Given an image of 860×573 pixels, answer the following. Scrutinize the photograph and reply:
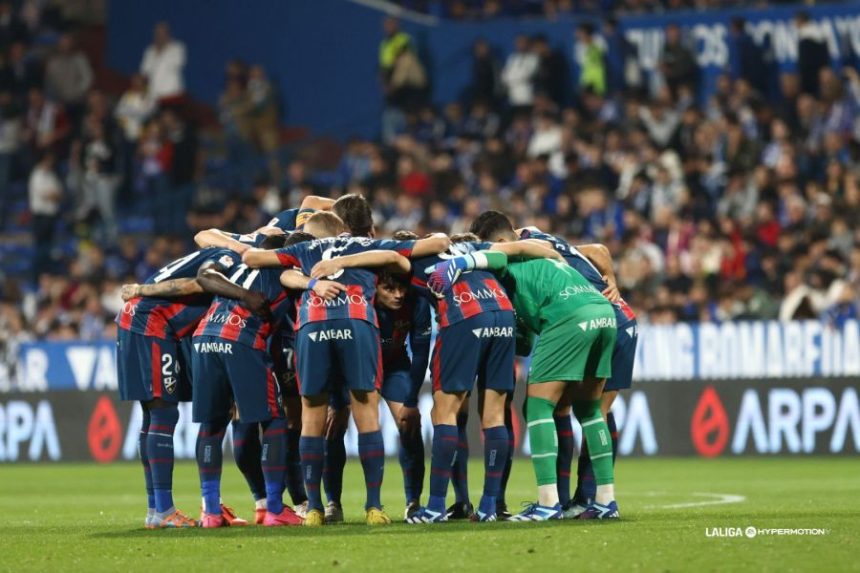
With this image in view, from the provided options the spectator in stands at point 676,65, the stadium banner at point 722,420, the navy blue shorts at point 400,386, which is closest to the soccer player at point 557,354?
the navy blue shorts at point 400,386

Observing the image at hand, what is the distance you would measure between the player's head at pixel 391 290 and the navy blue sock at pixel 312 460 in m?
1.14

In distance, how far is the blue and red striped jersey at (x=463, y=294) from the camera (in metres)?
10.7

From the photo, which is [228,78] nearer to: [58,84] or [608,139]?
[58,84]

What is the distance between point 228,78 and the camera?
98.9ft

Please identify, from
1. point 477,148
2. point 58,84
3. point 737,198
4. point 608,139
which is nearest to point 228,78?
point 58,84

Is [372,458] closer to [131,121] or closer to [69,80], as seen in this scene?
[131,121]

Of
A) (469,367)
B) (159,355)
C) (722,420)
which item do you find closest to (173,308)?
(159,355)

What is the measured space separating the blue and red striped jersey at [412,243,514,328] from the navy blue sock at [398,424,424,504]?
3.20ft

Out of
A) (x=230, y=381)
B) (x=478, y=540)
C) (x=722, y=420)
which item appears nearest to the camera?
(x=478, y=540)

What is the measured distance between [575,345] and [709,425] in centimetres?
1004

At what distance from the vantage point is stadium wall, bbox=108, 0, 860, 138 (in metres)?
28.5

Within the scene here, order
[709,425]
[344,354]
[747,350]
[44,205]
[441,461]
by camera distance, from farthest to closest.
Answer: [44,205] → [747,350] → [709,425] → [441,461] → [344,354]

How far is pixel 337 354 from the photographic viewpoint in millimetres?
10508

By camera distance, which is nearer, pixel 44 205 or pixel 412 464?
pixel 412 464
